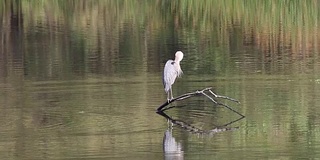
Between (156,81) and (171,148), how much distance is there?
203 inches

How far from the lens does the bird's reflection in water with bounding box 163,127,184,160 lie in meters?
11.6

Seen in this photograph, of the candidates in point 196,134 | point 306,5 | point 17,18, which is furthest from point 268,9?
point 196,134

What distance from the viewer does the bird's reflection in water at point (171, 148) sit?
38.2 feet

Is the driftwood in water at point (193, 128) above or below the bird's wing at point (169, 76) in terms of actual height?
below

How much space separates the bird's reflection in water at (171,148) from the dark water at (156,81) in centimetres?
2

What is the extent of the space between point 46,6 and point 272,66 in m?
16.4

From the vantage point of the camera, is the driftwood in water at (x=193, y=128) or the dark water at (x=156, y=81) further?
the driftwood in water at (x=193, y=128)

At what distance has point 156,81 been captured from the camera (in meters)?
17.3

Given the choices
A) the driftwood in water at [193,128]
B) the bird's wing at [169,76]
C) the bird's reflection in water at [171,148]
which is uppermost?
the bird's wing at [169,76]

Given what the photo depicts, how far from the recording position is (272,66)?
1897 cm

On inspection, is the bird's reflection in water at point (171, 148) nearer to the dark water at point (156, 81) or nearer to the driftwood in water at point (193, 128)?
the dark water at point (156, 81)

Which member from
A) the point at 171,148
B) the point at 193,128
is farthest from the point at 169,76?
the point at 171,148

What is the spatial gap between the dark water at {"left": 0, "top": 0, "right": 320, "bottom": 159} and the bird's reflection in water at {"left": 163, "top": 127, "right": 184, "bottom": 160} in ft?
0.05

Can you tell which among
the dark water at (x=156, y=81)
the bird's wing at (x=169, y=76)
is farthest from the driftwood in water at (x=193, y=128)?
the bird's wing at (x=169, y=76)
